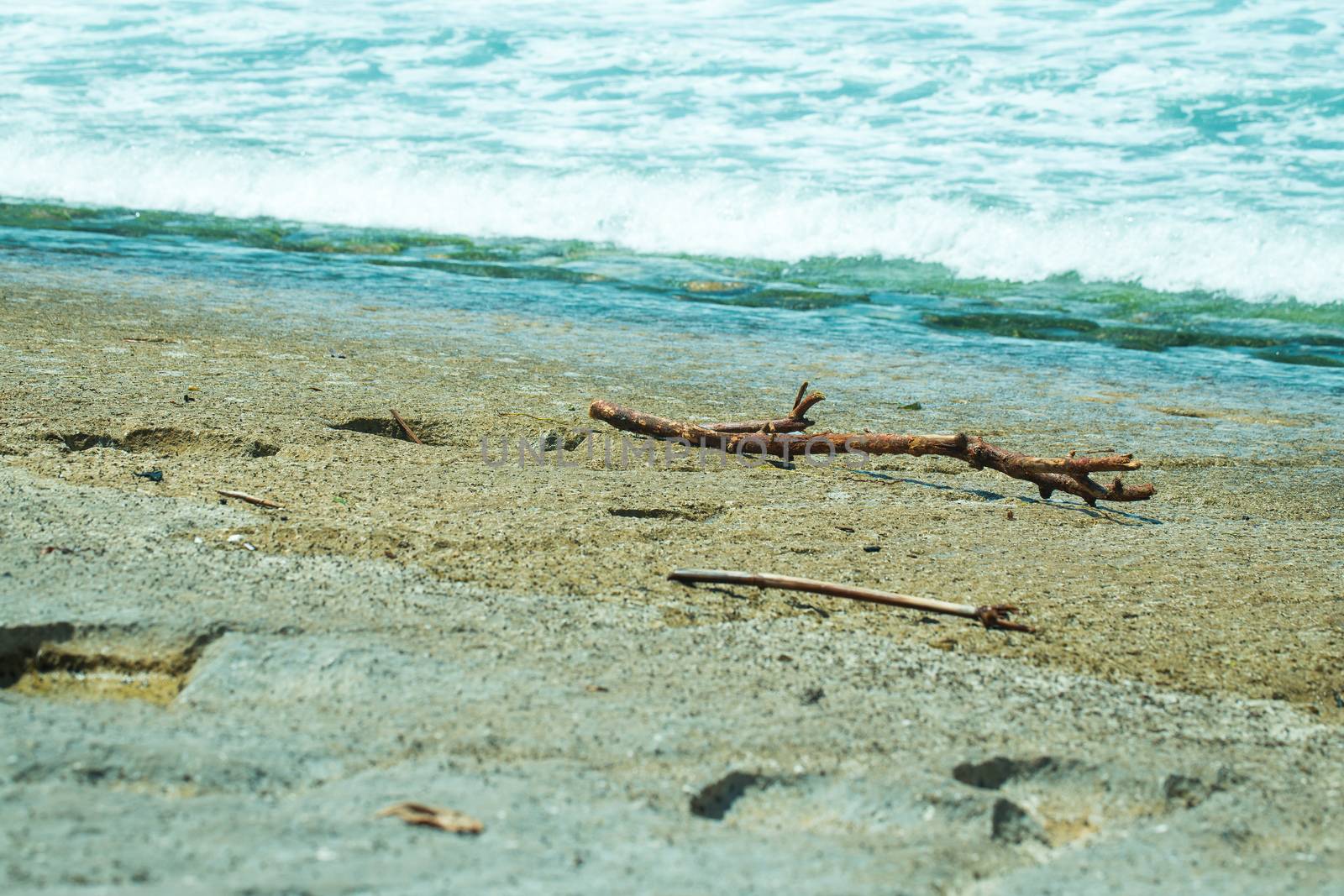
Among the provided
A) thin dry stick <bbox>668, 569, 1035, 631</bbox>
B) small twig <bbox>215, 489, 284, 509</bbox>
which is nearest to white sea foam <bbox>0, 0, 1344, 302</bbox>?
thin dry stick <bbox>668, 569, 1035, 631</bbox>

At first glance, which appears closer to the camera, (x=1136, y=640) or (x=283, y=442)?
(x=1136, y=640)

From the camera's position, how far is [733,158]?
1097cm

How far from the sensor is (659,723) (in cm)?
177

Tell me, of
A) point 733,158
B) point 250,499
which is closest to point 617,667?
point 250,499

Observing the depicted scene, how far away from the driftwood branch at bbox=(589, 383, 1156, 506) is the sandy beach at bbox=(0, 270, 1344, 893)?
73 mm

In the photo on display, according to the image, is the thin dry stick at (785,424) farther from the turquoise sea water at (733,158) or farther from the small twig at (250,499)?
the turquoise sea water at (733,158)

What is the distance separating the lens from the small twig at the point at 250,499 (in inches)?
104

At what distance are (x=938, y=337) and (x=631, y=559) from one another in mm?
3870

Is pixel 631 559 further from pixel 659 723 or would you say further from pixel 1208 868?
pixel 1208 868

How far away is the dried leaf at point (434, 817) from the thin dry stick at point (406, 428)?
2019 millimetres

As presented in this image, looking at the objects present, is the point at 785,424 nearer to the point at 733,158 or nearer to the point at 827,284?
the point at 827,284

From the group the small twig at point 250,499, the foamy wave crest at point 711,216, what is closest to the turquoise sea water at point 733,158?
the foamy wave crest at point 711,216

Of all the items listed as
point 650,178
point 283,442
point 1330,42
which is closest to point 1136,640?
point 283,442

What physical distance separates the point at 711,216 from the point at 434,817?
329 inches
